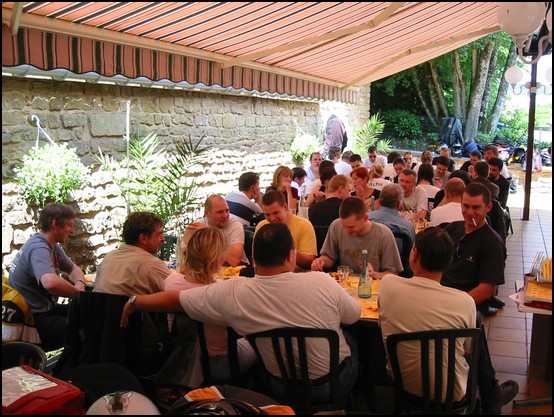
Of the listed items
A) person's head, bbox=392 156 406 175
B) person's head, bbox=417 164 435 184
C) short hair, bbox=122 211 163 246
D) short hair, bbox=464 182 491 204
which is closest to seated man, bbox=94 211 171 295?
short hair, bbox=122 211 163 246

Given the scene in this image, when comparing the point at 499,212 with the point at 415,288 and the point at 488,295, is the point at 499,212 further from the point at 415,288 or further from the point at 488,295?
the point at 415,288

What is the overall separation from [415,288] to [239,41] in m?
3.89

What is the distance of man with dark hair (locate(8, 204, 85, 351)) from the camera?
13.3ft

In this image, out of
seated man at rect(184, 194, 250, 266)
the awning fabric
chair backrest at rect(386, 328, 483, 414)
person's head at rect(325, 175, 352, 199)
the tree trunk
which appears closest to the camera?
chair backrest at rect(386, 328, 483, 414)

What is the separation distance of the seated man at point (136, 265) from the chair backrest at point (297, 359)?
99 cm

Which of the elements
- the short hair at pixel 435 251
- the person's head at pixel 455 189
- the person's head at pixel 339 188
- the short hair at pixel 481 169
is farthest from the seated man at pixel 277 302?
the short hair at pixel 481 169

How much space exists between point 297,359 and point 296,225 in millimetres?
2105

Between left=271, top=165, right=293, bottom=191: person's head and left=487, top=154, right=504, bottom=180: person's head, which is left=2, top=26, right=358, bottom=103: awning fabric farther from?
left=487, top=154, right=504, bottom=180: person's head

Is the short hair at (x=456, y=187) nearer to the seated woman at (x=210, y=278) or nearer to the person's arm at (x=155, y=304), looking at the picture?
the seated woman at (x=210, y=278)

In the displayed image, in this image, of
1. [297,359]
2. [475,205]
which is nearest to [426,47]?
[475,205]

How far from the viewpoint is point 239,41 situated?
240 inches

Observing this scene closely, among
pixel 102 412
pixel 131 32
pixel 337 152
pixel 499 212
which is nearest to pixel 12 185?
pixel 131 32

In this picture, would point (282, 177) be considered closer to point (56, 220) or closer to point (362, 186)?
point (362, 186)

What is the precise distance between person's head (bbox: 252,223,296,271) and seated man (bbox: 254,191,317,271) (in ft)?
5.84
